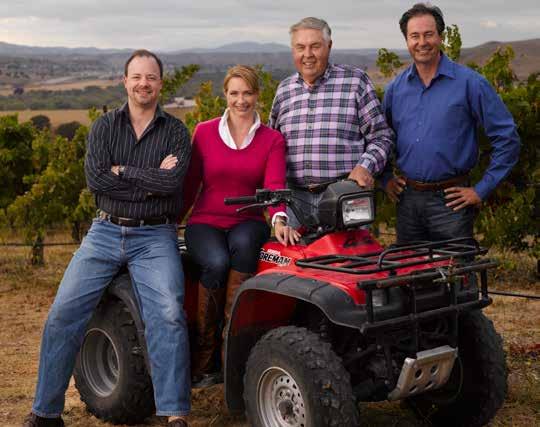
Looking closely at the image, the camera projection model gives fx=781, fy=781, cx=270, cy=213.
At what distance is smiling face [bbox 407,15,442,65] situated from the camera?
15.1 feet

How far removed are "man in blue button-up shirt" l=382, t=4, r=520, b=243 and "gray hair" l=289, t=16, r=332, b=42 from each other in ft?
1.68

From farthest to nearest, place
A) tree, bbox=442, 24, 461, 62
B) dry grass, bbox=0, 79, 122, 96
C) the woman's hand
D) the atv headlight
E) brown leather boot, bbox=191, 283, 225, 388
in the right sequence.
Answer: dry grass, bbox=0, 79, 122, 96 < tree, bbox=442, 24, 461, 62 < brown leather boot, bbox=191, 283, 225, 388 < the woman's hand < the atv headlight

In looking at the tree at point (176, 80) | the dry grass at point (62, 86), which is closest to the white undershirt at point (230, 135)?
the tree at point (176, 80)

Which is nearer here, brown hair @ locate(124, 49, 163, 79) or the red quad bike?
the red quad bike

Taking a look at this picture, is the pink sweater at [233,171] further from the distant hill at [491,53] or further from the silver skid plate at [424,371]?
the distant hill at [491,53]

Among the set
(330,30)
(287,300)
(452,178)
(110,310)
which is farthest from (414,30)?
(110,310)

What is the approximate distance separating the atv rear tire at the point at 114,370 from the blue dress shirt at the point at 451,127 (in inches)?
76.9

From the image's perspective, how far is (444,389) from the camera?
436cm

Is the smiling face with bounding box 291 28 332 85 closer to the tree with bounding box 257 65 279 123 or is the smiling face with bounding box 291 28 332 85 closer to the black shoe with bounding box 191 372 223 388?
the black shoe with bounding box 191 372 223 388

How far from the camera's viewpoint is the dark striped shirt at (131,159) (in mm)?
4371

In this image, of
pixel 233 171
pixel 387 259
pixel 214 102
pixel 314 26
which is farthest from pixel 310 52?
pixel 214 102

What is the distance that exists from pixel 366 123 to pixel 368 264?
1.10 metres

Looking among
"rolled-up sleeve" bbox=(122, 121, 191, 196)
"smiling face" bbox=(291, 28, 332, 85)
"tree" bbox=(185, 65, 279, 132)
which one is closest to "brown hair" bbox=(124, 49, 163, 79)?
"rolled-up sleeve" bbox=(122, 121, 191, 196)

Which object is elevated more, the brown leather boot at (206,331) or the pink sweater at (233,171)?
the pink sweater at (233,171)
